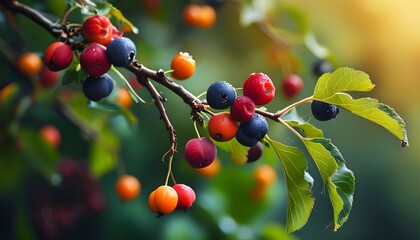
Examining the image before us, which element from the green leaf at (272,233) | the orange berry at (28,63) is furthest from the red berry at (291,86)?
the orange berry at (28,63)

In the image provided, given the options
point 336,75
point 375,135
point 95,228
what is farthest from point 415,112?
point 336,75

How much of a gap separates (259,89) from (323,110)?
0.27 ft

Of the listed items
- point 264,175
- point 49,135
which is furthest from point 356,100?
point 49,135

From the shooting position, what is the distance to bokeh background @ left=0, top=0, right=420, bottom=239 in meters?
1.42

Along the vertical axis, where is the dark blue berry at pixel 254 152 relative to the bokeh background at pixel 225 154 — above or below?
above

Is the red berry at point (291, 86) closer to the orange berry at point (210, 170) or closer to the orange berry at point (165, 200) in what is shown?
the orange berry at point (210, 170)

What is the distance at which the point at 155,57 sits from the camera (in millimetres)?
1420

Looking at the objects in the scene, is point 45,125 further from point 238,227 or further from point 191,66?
point 191,66

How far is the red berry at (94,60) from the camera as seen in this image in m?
0.66

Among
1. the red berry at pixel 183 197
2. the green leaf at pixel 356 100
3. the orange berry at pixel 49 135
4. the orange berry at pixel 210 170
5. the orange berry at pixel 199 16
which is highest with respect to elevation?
the green leaf at pixel 356 100

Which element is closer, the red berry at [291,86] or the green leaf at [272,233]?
the red berry at [291,86]

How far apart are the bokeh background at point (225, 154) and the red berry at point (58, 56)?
465 mm

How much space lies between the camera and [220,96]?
64cm

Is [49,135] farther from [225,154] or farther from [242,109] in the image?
[242,109]
